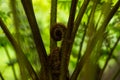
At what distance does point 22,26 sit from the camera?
2.68 feet

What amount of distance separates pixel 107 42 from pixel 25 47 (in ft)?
2.57

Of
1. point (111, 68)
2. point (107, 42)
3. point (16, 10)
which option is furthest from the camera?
point (111, 68)

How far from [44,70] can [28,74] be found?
6cm

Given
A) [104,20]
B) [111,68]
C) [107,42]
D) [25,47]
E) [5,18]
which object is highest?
[104,20]

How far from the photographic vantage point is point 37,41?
720 mm

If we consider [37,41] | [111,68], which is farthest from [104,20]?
[111,68]

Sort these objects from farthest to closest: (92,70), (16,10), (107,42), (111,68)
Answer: (111,68) < (107,42) < (16,10) < (92,70)

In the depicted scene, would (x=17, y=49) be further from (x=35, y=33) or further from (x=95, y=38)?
(x=95, y=38)

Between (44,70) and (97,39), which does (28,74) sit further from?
(97,39)

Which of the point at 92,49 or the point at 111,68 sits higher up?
the point at 92,49

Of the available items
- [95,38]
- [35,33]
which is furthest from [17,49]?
[95,38]

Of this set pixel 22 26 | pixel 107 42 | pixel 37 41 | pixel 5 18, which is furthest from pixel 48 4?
Answer: pixel 37 41

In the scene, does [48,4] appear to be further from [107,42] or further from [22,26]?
[22,26]

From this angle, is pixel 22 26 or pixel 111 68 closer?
pixel 22 26
